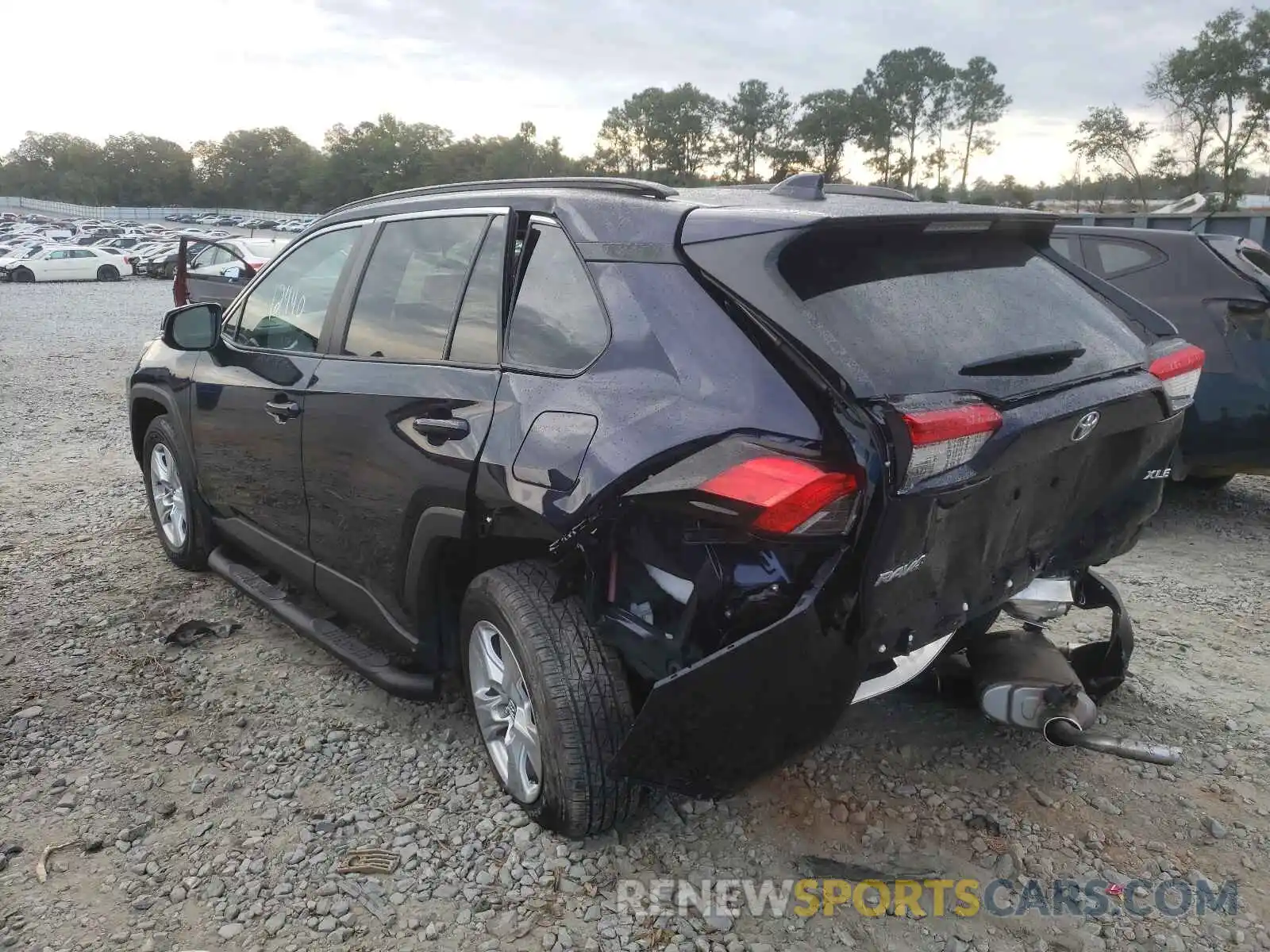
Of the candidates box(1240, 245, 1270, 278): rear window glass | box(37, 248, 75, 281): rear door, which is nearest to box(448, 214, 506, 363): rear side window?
box(1240, 245, 1270, 278): rear window glass

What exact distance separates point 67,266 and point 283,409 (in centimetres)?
3446

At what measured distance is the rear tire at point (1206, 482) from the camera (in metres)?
6.20

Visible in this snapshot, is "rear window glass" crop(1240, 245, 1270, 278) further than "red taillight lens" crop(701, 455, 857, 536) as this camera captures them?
Yes

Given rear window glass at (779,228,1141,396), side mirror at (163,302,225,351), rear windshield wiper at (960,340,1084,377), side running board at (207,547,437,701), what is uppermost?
rear window glass at (779,228,1141,396)

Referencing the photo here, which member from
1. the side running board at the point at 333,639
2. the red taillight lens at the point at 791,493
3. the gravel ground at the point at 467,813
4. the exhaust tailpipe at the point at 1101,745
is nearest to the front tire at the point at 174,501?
the side running board at the point at 333,639

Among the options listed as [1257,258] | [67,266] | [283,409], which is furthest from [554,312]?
[67,266]

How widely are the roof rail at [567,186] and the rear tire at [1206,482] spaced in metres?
5.00

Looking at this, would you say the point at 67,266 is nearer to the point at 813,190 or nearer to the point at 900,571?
the point at 813,190

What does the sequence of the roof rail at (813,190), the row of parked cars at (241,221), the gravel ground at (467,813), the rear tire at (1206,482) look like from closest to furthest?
1. the gravel ground at (467,813)
2. the roof rail at (813,190)
3. the rear tire at (1206,482)
4. the row of parked cars at (241,221)

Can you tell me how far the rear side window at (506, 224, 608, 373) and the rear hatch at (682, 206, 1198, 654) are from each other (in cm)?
33

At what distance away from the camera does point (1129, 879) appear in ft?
8.31

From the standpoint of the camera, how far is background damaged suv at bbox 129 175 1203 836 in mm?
2084

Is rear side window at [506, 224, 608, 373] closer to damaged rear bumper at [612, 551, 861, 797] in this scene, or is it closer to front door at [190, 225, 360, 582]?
damaged rear bumper at [612, 551, 861, 797]

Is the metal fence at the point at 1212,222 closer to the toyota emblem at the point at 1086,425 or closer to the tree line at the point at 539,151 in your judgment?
the toyota emblem at the point at 1086,425
